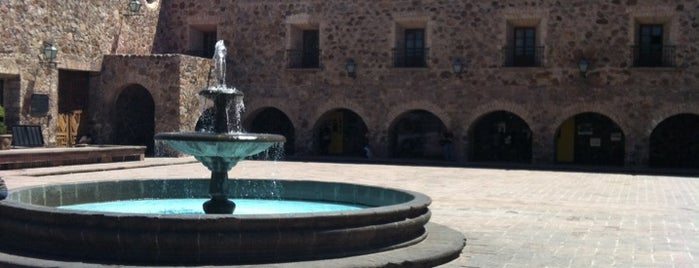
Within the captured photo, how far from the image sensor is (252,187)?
9000 mm

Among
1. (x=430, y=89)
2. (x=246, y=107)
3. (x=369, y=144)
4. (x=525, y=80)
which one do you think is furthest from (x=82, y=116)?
(x=525, y=80)

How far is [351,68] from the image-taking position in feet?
69.8

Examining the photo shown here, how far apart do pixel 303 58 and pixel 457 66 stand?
194 inches

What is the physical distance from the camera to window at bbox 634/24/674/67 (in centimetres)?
1917

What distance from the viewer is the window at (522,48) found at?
20.2 m

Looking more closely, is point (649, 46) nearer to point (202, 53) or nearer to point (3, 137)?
point (202, 53)

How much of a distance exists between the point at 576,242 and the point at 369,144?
14.4 meters

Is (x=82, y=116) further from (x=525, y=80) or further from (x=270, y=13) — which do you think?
Result: (x=525, y=80)

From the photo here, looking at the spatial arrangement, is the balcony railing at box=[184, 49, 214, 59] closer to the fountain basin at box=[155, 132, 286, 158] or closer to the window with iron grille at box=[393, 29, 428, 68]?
the window with iron grille at box=[393, 29, 428, 68]

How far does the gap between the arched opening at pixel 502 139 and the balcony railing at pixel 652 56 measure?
A: 389cm

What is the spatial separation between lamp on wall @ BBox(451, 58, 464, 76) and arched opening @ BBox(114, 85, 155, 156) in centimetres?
889

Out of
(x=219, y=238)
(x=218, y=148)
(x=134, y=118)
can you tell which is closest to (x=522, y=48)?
(x=134, y=118)

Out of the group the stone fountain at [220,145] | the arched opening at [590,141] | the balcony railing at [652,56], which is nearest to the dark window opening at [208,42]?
the arched opening at [590,141]

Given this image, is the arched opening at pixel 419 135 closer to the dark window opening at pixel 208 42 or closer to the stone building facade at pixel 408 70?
the stone building facade at pixel 408 70
